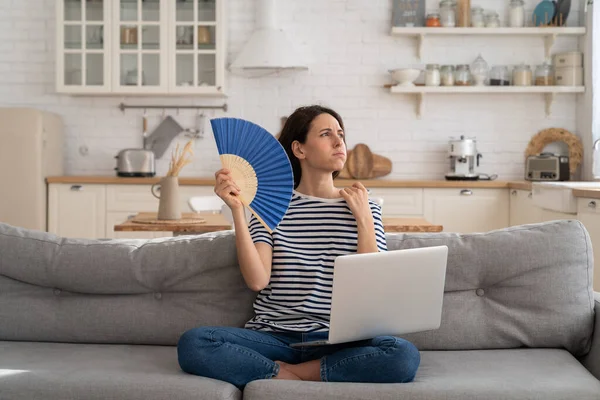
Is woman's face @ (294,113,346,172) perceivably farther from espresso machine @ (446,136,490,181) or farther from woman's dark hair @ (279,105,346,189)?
espresso machine @ (446,136,490,181)

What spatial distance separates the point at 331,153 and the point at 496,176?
382 cm

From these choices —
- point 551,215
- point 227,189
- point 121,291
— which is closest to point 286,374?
point 227,189

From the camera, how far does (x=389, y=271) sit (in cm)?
196

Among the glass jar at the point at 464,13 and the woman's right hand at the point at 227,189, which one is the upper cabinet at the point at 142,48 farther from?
the woman's right hand at the point at 227,189

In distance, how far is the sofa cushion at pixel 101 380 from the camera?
191 centimetres

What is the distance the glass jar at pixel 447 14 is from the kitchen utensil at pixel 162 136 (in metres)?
2.21

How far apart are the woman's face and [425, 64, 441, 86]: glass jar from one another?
3582mm

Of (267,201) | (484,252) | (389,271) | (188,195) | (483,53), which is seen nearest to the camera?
(389,271)

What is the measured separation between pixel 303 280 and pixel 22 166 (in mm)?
3976

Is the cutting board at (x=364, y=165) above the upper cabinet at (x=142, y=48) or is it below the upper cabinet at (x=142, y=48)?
below

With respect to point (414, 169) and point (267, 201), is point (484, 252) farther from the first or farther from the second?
point (414, 169)

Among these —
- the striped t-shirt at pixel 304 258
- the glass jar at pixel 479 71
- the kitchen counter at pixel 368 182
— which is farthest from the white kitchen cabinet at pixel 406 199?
the striped t-shirt at pixel 304 258

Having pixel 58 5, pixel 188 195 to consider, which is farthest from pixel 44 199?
pixel 58 5

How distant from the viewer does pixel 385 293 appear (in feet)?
6.52
